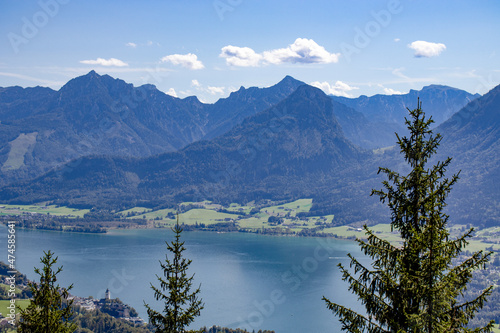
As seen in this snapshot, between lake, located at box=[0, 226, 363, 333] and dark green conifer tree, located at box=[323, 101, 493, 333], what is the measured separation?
46.6 meters

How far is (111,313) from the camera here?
54469 mm

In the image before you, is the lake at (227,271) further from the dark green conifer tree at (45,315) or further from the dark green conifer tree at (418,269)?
the dark green conifer tree at (418,269)

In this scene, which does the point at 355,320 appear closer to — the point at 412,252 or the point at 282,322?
the point at 412,252

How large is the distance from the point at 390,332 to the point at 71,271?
76.5m

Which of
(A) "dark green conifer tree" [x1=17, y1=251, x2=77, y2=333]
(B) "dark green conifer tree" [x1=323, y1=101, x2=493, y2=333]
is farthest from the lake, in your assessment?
(B) "dark green conifer tree" [x1=323, y1=101, x2=493, y2=333]

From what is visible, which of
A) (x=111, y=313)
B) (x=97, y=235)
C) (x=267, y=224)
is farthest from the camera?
(x=267, y=224)

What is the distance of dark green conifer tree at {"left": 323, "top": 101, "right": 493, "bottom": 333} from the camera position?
7707 millimetres

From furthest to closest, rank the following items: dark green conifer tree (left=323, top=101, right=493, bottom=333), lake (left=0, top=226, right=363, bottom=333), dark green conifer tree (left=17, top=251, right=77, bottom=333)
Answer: lake (left=0, top=226, right=363, bottom=333), dark green conifer tree (left=17, top=251, right=77, bottom=333), dark green conifer tree (left=323, top=101, right=493, bottom=333)

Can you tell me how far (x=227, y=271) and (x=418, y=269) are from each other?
74.3 metres

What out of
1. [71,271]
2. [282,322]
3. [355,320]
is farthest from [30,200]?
[355,320]

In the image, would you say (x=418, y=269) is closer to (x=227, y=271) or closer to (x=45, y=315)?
(x=45, y=315)

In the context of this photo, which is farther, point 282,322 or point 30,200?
point 30,200

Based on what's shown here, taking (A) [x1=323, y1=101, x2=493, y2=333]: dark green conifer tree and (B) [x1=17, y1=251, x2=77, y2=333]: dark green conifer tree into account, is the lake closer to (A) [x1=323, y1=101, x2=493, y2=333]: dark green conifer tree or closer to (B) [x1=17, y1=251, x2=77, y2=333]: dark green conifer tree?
(B) [x1=17, y1=251, x2=77, y2=333]: dark green conifer tree

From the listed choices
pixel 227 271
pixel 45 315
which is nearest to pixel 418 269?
pixel 45 315
